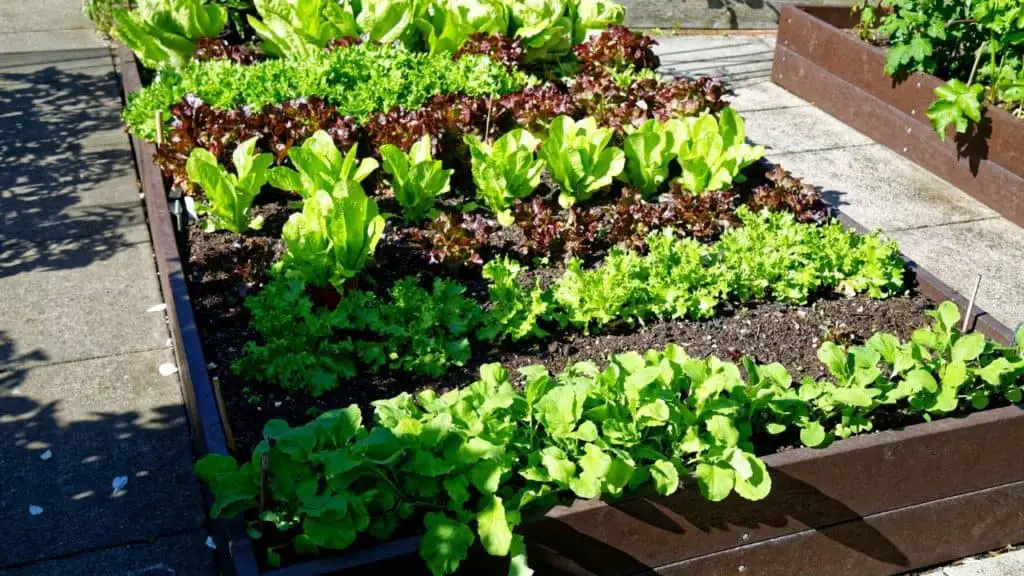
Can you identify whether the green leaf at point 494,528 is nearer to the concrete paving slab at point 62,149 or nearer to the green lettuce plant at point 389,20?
the concrete paving slab at point 62,149

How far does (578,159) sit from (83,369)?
2.56 meters

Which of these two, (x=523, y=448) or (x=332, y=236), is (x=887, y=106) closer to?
Result: (x=332, y=236)

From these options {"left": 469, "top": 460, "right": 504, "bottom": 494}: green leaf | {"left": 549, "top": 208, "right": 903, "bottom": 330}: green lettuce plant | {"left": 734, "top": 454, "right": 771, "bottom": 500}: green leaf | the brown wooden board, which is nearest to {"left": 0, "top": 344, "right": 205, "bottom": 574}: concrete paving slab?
the brown wooden board

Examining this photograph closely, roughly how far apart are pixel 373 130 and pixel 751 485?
324 centimetres

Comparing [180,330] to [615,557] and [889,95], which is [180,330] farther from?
[889,95]

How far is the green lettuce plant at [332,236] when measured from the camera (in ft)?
14.2

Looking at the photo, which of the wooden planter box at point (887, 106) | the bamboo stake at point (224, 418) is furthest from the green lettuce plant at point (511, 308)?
the wooden planter box at point (887, 106)

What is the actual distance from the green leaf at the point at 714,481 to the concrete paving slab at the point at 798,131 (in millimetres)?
4392

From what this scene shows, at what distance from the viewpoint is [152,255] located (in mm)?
5738

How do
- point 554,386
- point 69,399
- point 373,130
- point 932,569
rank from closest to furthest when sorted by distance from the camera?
point 554,386, point 932,569, point 69,399, point 373,130

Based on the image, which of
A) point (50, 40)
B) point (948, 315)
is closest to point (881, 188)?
point (948, 315)

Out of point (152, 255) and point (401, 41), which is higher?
point (401, 41)

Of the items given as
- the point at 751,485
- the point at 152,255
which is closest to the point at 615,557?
the point at 751,485

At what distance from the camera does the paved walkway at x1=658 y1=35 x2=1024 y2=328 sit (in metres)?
5.77
